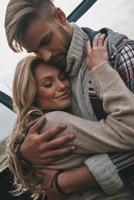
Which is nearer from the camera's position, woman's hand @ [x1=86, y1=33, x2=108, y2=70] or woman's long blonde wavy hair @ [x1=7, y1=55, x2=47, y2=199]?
woman's hand @ [x1=86, y1=33, x2=108, y2=70]

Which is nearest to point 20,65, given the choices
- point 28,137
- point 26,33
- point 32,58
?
point 32,58

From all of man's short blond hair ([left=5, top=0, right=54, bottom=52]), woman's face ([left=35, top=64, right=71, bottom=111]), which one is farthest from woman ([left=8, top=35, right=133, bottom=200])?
man's short blond hair ([left=5, top=0, right=54, bottom=52])

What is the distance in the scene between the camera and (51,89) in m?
2.38

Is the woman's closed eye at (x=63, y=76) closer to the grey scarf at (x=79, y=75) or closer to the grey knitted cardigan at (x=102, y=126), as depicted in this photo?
the grey scarf at (x=79, y=75)

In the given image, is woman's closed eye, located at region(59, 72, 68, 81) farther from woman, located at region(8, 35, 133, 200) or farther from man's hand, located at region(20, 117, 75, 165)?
man's hand, located at region(20, 117, 75, 165)

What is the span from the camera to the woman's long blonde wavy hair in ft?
8.01

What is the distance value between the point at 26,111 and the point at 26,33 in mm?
423


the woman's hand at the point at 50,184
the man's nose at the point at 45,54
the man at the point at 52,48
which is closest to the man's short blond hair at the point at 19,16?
the man at the point at 52,48

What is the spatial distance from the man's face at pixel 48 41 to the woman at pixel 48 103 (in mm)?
79

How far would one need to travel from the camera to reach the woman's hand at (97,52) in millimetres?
2201

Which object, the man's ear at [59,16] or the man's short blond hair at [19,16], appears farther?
the man's ear at [59,16]

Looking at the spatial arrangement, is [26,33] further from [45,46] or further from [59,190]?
[59,190]

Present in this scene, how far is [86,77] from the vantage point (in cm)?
229

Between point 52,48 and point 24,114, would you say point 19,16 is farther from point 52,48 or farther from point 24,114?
point 24,114
